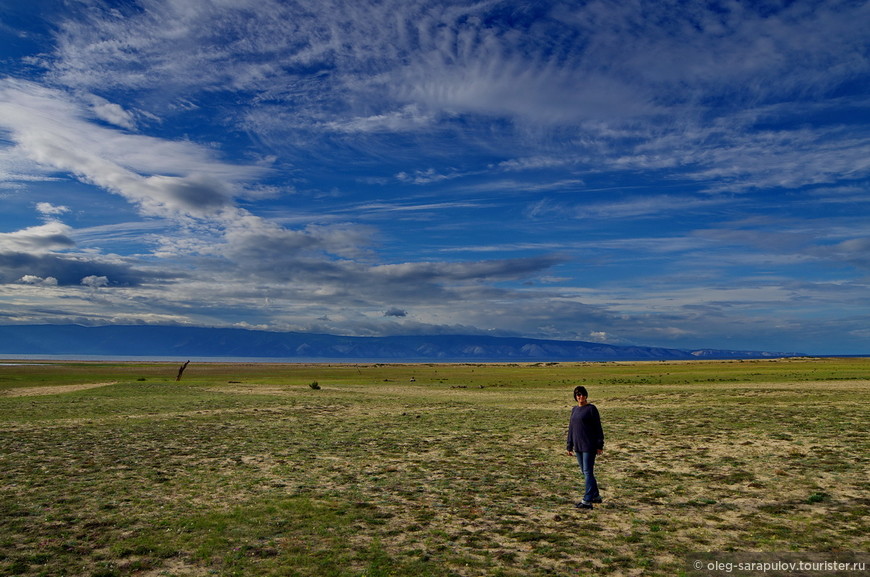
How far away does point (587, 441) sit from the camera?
1477cm

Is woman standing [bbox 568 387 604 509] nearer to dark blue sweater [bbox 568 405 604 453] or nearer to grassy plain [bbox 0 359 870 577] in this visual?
dark blue sweater [bbox 568 405 604 453]

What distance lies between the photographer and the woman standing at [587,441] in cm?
1462

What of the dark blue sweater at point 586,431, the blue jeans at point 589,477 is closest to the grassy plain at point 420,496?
the blue jeans at point 589,477

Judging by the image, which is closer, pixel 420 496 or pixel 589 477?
pixel 589 477

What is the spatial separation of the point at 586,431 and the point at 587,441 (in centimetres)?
28

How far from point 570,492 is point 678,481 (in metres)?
3.72

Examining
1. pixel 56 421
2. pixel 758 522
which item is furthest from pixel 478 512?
pixel 56 421

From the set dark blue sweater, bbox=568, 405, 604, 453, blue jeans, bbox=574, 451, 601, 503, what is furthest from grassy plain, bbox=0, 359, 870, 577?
dark blue sweater, bbox=568, 405, 604, 453

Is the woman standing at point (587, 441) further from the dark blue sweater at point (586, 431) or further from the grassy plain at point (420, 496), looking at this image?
the grassy plain at point (420, 496)

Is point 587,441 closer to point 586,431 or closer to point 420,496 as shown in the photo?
point 586,431

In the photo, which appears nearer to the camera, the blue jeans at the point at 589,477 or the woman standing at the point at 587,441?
the blue jeans at the point at 589,477

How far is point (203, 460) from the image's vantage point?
859 inches

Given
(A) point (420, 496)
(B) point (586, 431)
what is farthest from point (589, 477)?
(A) point (420, 496)

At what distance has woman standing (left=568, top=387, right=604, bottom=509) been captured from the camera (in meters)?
14.6
